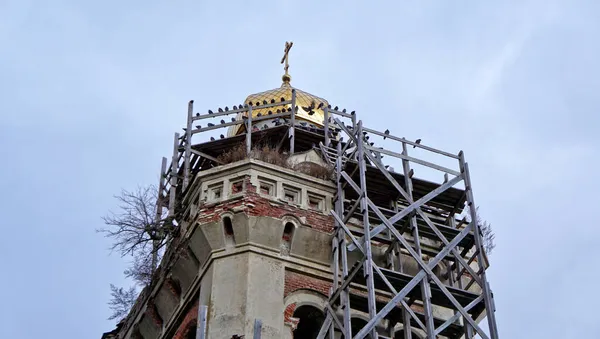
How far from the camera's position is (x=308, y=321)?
79.3 feet

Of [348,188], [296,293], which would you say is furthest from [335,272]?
[348,188]

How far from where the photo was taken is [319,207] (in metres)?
24.7

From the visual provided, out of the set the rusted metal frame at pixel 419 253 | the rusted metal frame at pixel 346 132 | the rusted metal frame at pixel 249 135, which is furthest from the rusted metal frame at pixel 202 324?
the rusted metal frame at pixel 346 132

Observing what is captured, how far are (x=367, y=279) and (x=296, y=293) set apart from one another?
87.1 inches

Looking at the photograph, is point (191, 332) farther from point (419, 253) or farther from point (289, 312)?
point (419, 253)

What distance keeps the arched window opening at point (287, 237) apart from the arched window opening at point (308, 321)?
3.96 feet

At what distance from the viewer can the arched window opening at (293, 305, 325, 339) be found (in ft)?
76.3

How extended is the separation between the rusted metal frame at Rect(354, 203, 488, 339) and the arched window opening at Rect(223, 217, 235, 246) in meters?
2.81

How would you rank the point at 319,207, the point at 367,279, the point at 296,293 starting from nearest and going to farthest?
1. the point at 367,279
2. the point at 296,293
3. the point at 319,207

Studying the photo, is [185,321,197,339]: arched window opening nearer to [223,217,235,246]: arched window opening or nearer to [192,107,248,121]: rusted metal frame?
[223,217,235,246]: arched window opening

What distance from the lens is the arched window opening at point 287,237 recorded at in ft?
77.5

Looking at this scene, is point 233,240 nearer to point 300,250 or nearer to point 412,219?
point 300,250

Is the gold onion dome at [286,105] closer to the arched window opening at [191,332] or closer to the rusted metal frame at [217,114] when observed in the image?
the rusted metal frame at [217,114]

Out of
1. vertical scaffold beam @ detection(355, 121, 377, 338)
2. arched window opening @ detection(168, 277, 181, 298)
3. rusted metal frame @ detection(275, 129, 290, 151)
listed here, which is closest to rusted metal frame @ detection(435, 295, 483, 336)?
vertical scaffold beam @ detection(355, 121, 377, 338)
